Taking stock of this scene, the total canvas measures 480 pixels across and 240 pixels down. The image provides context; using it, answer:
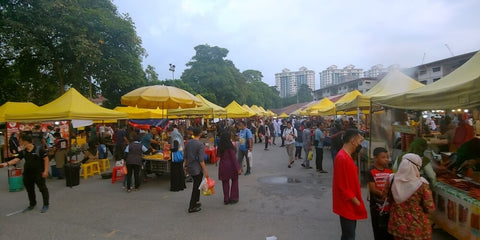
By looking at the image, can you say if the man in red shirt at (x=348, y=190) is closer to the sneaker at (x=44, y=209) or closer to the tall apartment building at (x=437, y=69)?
the sneaker at (x=44, y=209)

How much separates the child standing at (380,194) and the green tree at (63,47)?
16.1m

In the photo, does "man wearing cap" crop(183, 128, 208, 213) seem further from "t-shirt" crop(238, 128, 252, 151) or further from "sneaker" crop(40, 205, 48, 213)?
"t-shirt" crop(238, 128, 252, 151)

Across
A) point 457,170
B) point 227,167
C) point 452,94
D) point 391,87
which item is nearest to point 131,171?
point 227,167

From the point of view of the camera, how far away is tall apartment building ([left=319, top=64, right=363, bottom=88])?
90.8m

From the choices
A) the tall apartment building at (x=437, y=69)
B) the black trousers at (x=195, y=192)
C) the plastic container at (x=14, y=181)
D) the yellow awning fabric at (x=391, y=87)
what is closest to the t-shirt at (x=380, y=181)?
the black trousers at (x=195, y=192)

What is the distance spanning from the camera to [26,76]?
59.3ft

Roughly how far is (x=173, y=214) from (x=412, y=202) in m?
4.21

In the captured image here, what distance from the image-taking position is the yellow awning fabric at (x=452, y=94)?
330 centimetres

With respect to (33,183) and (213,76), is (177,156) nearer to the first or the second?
(33,183)

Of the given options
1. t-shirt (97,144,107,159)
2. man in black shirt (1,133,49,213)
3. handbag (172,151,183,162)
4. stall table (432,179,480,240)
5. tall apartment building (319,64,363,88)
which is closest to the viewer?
stall table (432,179,480,240)

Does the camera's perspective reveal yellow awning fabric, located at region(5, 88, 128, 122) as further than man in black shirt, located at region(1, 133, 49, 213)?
Yes

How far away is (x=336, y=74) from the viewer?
9750 cm

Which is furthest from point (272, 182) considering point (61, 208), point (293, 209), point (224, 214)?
point (61, 208)

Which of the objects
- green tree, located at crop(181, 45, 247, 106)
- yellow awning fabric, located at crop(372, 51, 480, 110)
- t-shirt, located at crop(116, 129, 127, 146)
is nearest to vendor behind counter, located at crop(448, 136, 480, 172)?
yellow awning fabric, located at crop(372, 51, 480, 110)
